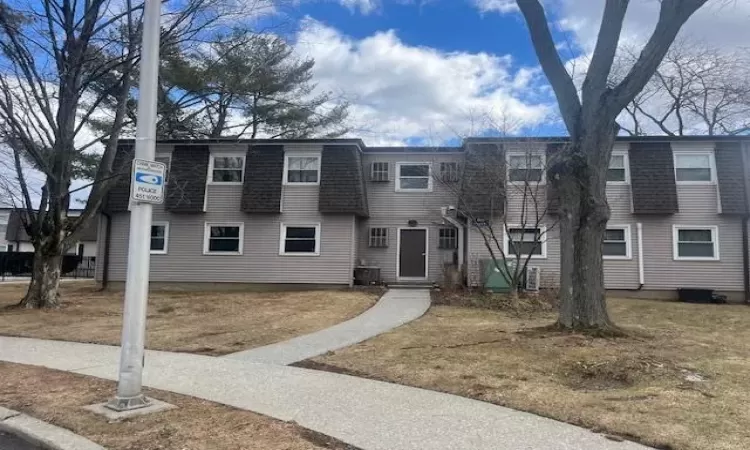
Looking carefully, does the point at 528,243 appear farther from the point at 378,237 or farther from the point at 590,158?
the point at 590,158

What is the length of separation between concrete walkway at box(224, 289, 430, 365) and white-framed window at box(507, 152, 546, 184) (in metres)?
4.73

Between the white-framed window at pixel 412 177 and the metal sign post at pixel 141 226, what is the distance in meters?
14.5

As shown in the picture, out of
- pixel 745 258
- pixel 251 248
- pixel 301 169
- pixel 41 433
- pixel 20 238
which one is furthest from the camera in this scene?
pixel 20 238

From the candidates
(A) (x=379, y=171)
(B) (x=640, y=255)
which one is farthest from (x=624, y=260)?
(A) (x=379, y=171)

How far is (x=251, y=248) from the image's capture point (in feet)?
63.0

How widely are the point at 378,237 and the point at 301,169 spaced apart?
3648 millimetres

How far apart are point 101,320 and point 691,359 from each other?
11.7 meters

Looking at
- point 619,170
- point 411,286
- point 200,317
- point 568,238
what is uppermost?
point 619,170

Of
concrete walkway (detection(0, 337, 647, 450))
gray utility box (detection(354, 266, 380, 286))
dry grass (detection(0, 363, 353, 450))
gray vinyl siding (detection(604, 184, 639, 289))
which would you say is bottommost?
dry grass (detection(0, 363, 353, 450))

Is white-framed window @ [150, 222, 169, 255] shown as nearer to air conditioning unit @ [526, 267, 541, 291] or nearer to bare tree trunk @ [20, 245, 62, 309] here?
bare tree trunk @ [20, 245, 62, 309]

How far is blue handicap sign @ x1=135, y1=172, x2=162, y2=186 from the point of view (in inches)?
218

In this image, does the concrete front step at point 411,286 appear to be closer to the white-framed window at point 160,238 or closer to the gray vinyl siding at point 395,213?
the gray vinyl siding at point 395,213

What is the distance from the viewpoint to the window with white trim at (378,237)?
65.1 ft

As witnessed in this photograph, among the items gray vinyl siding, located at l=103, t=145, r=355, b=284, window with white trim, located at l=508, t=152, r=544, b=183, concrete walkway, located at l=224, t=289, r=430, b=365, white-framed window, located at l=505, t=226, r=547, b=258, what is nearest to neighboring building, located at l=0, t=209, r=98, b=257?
gray vinyl siding, located at l=103, t=145, r=355, b=284
